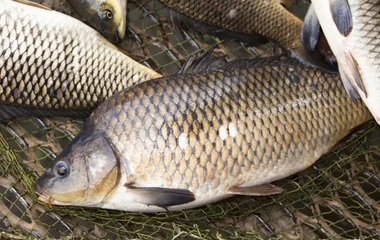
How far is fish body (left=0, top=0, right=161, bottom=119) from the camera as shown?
269 cm

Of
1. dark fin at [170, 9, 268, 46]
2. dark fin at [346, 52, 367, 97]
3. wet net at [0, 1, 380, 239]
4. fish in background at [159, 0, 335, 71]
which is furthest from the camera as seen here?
dark fin at [170, 9, 268, 46]

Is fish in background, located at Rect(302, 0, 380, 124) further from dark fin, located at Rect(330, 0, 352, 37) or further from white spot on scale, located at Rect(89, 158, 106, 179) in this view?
white spot on scale, located at Rect(89, 158, 106, 179)

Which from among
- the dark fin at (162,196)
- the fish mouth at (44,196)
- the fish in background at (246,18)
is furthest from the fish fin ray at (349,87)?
the fish mouth at (44,196)

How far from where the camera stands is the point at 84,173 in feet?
7.93

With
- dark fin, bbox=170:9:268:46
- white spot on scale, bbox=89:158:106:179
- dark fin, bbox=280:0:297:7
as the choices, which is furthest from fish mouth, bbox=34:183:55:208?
dark fin, bbox=280:0:297:7

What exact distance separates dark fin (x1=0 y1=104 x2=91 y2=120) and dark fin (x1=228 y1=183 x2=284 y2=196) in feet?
3.03

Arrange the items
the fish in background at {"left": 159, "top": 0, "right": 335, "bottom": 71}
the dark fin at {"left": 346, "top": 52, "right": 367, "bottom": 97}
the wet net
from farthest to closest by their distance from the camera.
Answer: the fish in background at {"left": 159, "top": 0, "right": 335, "bottom": 71}, the wet net, the dark fin at {"left": 346, "top": 52, "right": 367, "bottom": 97}

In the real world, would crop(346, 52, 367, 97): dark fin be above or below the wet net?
above

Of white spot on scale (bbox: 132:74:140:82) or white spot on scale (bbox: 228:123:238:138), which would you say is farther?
white spot on scale (bbox: 132:74:140:82)

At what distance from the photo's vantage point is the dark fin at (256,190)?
2.54 m

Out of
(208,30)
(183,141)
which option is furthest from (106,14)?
(183,141)

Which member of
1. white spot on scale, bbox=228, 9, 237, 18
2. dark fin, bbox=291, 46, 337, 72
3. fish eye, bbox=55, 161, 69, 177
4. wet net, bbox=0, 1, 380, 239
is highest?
white spot on scale, bbox=228, 9, 237, 18

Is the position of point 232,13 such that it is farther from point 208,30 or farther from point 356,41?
point 356,41

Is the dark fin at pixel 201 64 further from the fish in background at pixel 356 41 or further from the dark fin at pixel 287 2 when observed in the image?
the dark fin at pixel 287 2
